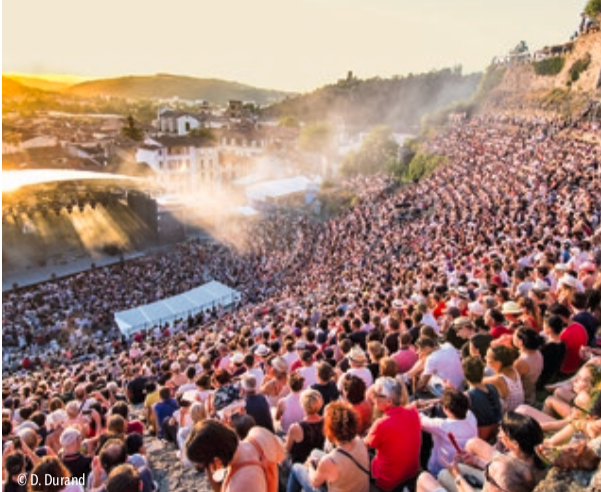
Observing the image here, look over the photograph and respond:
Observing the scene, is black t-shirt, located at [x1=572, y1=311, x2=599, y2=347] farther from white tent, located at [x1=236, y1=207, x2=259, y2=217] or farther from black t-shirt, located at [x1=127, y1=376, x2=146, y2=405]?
white tent, located at [x1=236, y1=207, x2=259, y2=217]

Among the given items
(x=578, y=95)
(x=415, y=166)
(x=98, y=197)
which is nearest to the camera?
(x=98, y=197)

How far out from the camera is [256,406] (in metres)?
5.12

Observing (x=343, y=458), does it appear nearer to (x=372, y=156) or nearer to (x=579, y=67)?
(x=579, y=67)

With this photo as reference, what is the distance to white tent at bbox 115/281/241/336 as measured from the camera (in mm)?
18625

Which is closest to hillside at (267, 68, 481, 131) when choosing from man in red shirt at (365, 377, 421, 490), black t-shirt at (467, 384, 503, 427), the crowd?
the crowd

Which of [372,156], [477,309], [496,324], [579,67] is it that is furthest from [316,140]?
[496,324]

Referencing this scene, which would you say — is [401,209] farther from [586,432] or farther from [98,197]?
[586,432]

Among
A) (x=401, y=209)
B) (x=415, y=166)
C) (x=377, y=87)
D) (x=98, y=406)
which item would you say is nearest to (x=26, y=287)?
(x=401, y=209)

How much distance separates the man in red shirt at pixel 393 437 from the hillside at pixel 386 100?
316 ft

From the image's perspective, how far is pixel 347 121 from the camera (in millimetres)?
103688

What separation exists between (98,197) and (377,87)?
268 ft

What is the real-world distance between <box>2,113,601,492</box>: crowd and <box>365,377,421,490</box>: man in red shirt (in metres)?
0.01

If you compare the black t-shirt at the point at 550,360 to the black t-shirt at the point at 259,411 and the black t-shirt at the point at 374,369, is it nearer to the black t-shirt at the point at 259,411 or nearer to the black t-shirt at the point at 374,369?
the black t-shirt at the point at 374,369

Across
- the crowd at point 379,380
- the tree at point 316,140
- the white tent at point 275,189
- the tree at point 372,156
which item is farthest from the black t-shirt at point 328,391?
the tree at point 316,140
